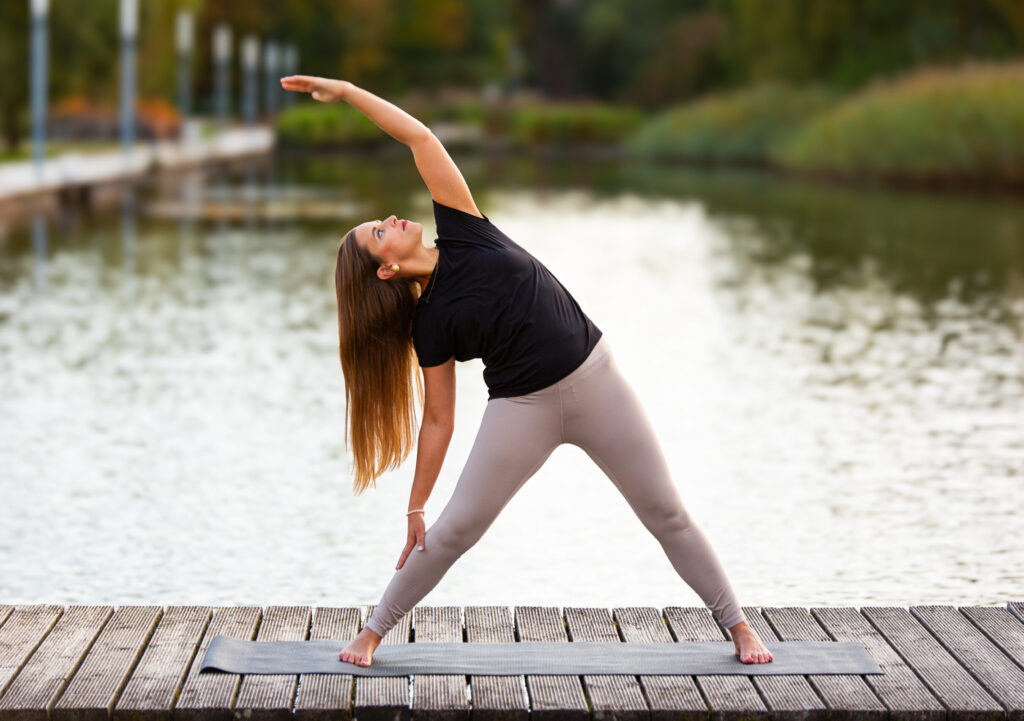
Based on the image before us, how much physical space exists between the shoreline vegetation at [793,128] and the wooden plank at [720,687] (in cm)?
2675

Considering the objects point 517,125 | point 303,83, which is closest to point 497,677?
point 303,83

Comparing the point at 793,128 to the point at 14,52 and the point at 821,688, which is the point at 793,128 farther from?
the point at 821,688

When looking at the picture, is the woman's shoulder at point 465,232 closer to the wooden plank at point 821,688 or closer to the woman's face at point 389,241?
the woman's face at point 389,241

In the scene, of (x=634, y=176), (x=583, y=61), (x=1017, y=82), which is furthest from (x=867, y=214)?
(x=583, y=61)

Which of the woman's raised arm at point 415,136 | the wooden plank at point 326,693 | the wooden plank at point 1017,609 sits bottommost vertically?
the wooden plank at point 326,693

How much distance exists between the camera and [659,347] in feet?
39.7

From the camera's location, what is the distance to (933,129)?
106ft

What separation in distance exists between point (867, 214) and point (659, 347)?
45.1 feet

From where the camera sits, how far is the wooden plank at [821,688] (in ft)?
14.3

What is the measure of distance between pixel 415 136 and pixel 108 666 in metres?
1.68

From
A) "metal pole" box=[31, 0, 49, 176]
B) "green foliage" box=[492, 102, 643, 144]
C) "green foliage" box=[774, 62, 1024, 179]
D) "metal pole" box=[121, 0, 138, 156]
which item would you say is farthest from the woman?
"green foliage" box=[492, 102, 643, 144]

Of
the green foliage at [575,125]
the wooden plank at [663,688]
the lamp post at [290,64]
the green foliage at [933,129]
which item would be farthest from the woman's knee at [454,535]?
the lamp post at [290,64]

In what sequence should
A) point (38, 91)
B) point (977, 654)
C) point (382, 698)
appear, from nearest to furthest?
point (382, 698), point (977, 654), point (38, 91)

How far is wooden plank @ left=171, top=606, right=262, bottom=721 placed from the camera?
4.36 m
